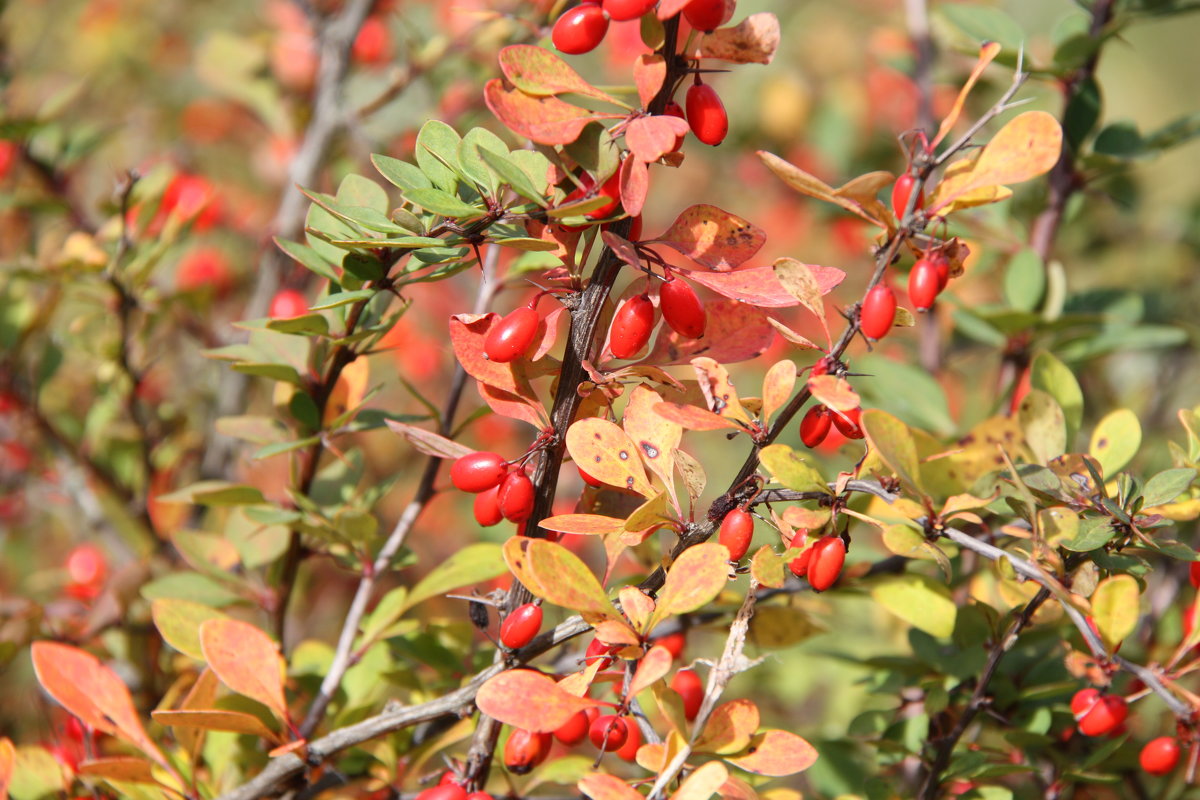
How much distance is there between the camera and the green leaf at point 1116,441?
77 centimetres

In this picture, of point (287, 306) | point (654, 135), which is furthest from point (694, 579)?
point (287, 306)

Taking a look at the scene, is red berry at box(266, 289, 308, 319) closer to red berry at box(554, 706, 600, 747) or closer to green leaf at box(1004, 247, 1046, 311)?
red berry at box(554, 706, 600, 747)

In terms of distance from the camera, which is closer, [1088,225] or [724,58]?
[724,58]

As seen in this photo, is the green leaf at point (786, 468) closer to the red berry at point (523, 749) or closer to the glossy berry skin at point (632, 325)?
the glossy berry skin at point (632, 325)

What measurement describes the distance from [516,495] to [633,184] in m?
0.21

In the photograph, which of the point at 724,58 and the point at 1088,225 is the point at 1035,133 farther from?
the point at 1088,225

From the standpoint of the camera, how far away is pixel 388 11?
1.75 meters

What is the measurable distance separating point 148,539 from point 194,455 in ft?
0.82

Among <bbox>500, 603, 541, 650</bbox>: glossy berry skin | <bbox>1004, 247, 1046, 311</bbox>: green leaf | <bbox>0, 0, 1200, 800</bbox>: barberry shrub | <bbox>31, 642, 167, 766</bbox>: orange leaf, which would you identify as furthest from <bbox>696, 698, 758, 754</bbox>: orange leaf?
<bbox>1004, 247, 1046, 311</bbox>: green leaf

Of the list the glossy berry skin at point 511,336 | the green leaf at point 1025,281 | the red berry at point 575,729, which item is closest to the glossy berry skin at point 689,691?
the red berry at point 575,729

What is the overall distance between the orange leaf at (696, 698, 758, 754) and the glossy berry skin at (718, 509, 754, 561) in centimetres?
10

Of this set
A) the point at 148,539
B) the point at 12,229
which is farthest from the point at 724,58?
the point at 12,229

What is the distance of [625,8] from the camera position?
0.57 m

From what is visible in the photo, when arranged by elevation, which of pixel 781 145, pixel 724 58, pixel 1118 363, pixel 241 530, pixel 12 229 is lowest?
pixel 1118 363
